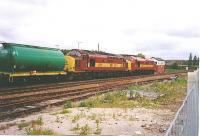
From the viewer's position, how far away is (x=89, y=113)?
8719mm

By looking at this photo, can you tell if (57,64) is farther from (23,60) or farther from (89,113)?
(89,113)

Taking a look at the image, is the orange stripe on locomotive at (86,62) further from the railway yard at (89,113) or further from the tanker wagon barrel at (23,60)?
the railway yard at (89,113)

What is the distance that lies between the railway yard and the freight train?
93 centimetres

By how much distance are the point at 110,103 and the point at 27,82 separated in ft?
19.5

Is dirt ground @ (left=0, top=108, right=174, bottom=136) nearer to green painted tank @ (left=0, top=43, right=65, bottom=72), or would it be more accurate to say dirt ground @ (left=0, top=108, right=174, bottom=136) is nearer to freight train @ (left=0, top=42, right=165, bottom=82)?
freight train @ (left=0, top=42, right=165, bottom=82)

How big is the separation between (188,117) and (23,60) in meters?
11.9

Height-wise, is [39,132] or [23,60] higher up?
[23,60]

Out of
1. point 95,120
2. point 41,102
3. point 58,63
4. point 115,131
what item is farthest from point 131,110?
point 58,63

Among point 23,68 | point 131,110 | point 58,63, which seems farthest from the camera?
point 58,63

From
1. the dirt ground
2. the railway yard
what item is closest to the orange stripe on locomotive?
the railway yard

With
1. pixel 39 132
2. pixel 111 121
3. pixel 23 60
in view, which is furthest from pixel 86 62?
pixel 39 132

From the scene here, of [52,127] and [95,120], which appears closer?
[52,127]

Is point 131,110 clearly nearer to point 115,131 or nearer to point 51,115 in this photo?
point 51,115

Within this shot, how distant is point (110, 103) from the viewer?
10633 millimetres
